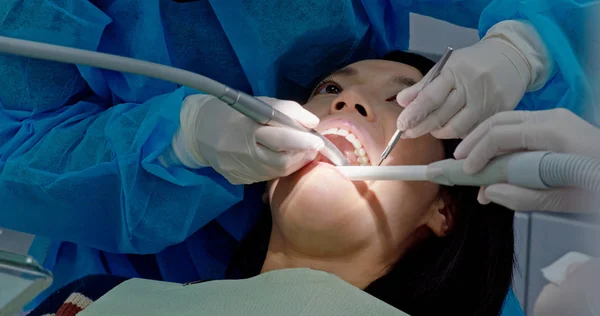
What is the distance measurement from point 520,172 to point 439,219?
530 mm

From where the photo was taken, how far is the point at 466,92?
134cm

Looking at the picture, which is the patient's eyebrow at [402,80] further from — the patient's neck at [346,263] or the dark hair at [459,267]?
the patient's neck at [346,263]

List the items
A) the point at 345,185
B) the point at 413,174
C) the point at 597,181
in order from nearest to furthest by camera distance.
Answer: the point at 597,181, the point at 413,174, the point at 345,185

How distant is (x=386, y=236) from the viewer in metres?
1.47

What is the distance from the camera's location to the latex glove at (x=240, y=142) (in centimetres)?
128

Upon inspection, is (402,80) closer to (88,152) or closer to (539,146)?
(539,146)

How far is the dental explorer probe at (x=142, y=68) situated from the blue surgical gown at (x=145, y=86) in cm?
36

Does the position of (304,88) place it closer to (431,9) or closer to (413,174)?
(431,9)

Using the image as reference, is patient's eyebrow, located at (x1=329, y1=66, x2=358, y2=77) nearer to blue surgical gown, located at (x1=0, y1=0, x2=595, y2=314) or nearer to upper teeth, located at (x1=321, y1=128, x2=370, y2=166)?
blue surgical gown, located at (x1=0, y1=0, x2=595, y2=314)

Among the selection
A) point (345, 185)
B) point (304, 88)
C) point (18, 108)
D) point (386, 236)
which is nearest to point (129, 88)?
point (18, 108)

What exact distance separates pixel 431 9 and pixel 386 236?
0.62 meters

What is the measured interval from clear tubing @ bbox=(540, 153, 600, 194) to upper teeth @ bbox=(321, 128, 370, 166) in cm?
50

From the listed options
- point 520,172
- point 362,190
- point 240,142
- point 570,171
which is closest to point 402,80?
point 362,190

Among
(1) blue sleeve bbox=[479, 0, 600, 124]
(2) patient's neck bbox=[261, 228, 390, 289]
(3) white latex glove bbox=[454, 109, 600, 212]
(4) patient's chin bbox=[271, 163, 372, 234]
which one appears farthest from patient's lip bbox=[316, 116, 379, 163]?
(1) blue sleeve bbox=[479, 0, 600, 124]
